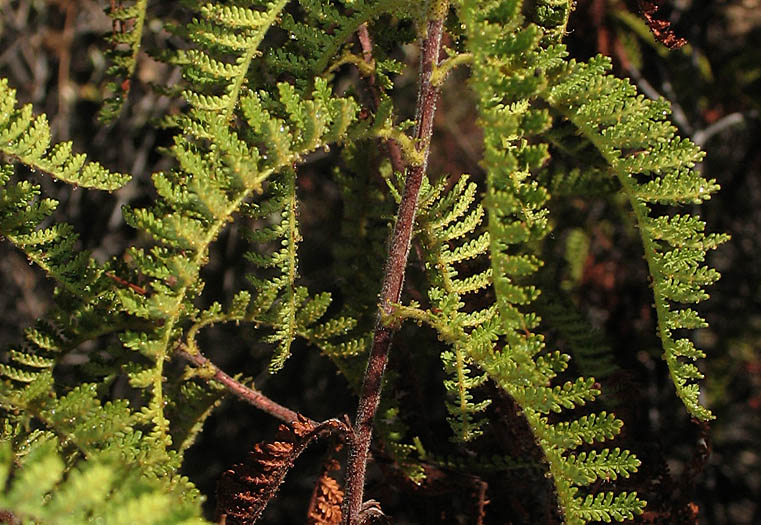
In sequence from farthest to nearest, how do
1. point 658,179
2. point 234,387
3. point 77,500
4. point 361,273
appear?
1. point 361,273
2. point 234,387
3. point 658,179
4. point 77,500

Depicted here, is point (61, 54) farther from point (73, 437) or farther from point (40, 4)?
point (73, 437)

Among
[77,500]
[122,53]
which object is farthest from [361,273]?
[77,500]

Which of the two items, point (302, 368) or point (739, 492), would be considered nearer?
point (739, 492)

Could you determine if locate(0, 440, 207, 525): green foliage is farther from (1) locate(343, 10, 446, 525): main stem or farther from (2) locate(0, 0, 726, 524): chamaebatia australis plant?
(1) locate(343, 10, 446, 525): main stem

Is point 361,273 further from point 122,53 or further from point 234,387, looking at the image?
point 122,53

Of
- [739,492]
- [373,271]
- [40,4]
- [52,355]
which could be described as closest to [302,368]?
[373,271]

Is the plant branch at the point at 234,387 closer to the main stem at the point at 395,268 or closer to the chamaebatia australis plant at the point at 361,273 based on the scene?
the chamaebatia australis plant at the point at 361,273

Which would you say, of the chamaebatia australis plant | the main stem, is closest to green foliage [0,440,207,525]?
the chamaebatia australis plant

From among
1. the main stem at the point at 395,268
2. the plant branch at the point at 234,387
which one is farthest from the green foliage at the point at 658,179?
the plant branch at the point at 234,387
